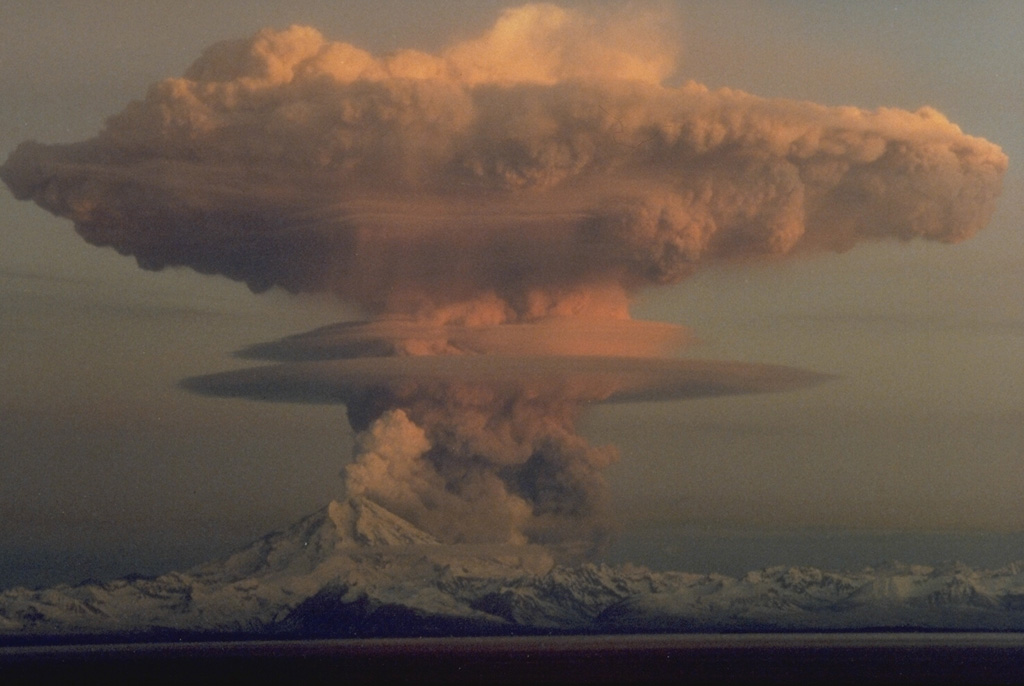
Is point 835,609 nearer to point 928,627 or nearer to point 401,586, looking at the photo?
point 928,627

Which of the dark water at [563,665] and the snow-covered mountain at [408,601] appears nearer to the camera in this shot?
the dark water at [563,665]

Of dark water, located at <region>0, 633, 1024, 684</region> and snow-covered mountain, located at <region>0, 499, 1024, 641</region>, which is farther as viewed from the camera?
snow-covered mountain, located at <region>0, 499, 1024, 641</region>

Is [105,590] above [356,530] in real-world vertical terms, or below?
below

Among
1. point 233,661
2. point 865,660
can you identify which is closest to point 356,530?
point 233,661

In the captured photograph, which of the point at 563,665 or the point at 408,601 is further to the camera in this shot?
the point at 408,601
